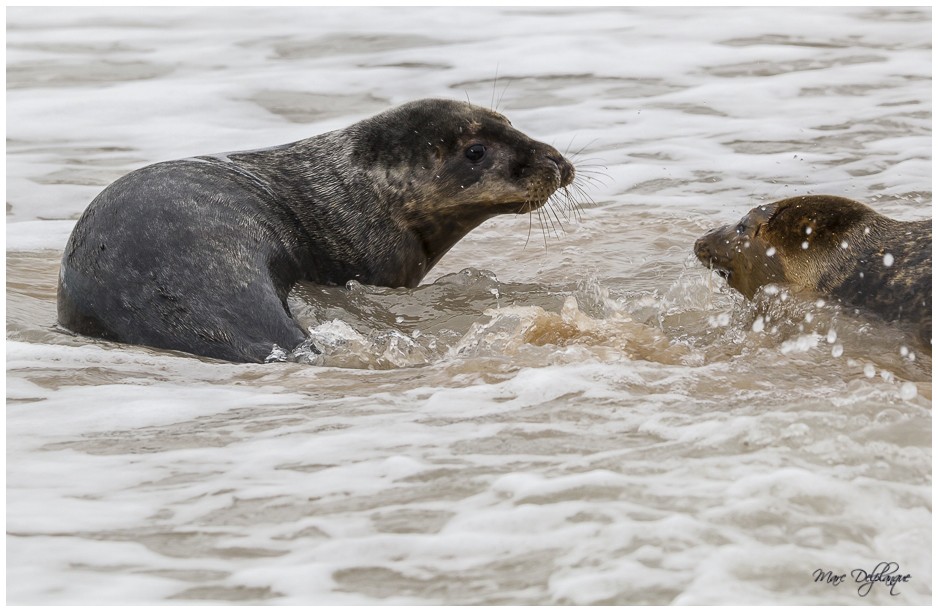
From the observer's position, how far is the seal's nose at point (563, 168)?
7141mm

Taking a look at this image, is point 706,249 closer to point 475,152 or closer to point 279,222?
point 475,152

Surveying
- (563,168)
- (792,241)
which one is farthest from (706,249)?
(563,168)

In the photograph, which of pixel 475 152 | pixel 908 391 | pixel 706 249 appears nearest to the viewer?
pixel 908 391

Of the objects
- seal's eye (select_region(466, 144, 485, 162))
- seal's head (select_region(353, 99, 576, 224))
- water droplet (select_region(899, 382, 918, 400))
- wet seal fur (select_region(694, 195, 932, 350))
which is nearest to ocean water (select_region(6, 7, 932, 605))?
water droplet (select_region(899, 382, 918, 400))

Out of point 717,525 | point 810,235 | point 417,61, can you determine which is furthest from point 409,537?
point 417,61

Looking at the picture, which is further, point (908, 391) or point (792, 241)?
point (792, 241)

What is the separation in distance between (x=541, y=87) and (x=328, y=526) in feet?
27.9

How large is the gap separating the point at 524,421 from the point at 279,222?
2.45m

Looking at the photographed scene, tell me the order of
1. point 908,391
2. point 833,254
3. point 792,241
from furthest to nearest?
point 792,241, point 833,254, point 908,391

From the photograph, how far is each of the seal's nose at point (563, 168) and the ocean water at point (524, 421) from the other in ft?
1.72

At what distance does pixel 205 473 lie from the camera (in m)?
4.30

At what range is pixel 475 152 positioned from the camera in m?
7.08

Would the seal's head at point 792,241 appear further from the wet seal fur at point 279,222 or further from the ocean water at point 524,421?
the wet seal fur at point 279,222

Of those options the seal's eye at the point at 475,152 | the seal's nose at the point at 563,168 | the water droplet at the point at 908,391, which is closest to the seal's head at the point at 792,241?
the seal's nose at the point at 563,168
